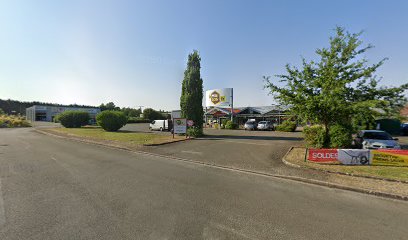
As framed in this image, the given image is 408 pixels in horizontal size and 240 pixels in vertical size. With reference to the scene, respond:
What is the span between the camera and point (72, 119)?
34.4 meters

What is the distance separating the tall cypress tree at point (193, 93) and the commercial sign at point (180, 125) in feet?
4.07

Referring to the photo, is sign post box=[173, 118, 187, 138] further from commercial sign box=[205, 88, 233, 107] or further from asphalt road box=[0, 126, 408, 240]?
commercial sign box=[205, 88, 233, 107]

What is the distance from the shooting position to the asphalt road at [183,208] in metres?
3.75

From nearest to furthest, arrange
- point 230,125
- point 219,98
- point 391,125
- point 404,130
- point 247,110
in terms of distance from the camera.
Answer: point 404,130 → point 391,125 → point 230,125 → point 219,98 → point 247,110

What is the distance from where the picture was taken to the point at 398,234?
3.75 metres

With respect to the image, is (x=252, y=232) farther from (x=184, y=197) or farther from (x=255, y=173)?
(x=255, y=173)

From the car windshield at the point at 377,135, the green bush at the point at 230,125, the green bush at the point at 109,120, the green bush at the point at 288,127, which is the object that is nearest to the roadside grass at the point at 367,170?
the car windshield at the point at 377,135

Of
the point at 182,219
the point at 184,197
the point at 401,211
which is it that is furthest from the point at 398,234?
the point at 184,197

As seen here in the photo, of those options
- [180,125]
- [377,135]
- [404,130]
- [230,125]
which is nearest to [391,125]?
[404,130]

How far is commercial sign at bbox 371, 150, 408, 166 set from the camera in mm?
8461

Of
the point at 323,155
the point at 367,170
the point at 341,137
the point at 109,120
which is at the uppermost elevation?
the point at 109,120

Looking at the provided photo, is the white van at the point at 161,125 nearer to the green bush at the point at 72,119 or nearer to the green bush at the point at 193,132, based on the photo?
the green bush at the point at 193,132

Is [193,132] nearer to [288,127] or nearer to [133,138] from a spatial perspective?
[133,138]

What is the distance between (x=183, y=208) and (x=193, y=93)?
17.3 meters
